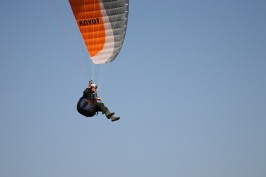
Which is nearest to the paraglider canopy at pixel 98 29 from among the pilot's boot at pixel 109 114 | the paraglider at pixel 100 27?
the paraglider at pixel 100 27

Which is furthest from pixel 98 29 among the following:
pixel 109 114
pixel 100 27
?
pixel 109 114

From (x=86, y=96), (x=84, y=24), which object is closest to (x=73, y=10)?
(x=84, y=24)

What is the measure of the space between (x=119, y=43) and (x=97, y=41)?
1.02 meters

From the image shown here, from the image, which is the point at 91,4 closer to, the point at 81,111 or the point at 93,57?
the point at 93,57

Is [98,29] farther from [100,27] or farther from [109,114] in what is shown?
[109,114]

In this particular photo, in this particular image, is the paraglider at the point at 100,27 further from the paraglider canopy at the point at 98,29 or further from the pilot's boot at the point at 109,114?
the pilot's boot at the point at 109,114

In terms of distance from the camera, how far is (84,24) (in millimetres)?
24453

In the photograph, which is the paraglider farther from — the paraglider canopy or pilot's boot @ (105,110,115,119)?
pilot's boot @ (105,110,115,119)

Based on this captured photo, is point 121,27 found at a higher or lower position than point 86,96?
higher

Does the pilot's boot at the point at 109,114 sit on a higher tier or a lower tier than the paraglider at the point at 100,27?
lower

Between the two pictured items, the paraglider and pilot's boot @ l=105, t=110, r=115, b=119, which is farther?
the paraglider

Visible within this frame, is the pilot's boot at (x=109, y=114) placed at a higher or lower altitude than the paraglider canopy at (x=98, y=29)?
lower

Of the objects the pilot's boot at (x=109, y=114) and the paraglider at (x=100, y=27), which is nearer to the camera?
the pilot's boot at (x=109, y=114)

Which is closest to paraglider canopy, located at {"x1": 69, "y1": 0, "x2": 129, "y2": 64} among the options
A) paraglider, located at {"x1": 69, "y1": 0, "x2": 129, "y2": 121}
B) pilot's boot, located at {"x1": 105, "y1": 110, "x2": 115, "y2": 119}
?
paraglider, located at {"x1": 69, "y1": 0, "x2": 129, "y2": 121}
